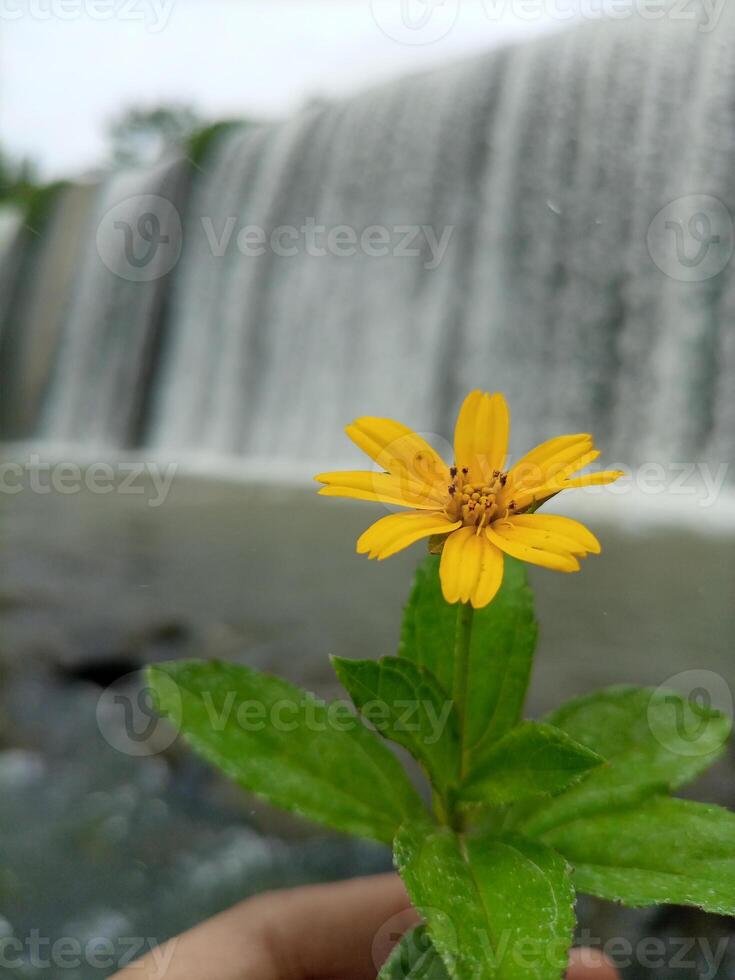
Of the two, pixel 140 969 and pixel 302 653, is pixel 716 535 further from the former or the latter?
pixel 140 969

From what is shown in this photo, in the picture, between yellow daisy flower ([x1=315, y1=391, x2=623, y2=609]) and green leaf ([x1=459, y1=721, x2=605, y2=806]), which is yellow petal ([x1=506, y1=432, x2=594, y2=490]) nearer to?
yellow daisy flower ([x1=315, y1=391, x2=623, y2=609])

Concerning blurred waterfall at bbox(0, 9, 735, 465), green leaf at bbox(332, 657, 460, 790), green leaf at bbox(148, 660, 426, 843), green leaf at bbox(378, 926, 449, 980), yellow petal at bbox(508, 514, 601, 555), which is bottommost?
green leaf at bbox(378, 926, 449, 980)

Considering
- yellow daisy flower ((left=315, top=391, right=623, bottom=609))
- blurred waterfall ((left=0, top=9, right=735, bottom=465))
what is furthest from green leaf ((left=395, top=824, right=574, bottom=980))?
blurred waterfall ((left=0, top=9, right=735, bottom=465))

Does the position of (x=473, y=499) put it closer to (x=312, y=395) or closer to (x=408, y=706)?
(x=408, y=706)

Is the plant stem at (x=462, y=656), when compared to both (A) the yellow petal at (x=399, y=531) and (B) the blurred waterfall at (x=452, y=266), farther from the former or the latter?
(B) the blurred waterfall at (x=452, y=266)

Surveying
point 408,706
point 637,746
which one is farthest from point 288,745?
point 637,746

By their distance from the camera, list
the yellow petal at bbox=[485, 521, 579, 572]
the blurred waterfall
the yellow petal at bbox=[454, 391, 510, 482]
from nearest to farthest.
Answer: the yellow petal at bbox=[485, 521, 579, 572], the yellow petal at bbox=[454, 391, 510, 482], the blurred waterfall

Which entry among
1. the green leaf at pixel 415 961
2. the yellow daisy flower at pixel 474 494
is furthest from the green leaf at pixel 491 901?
the yellow daisy flower at pixel 474 494
